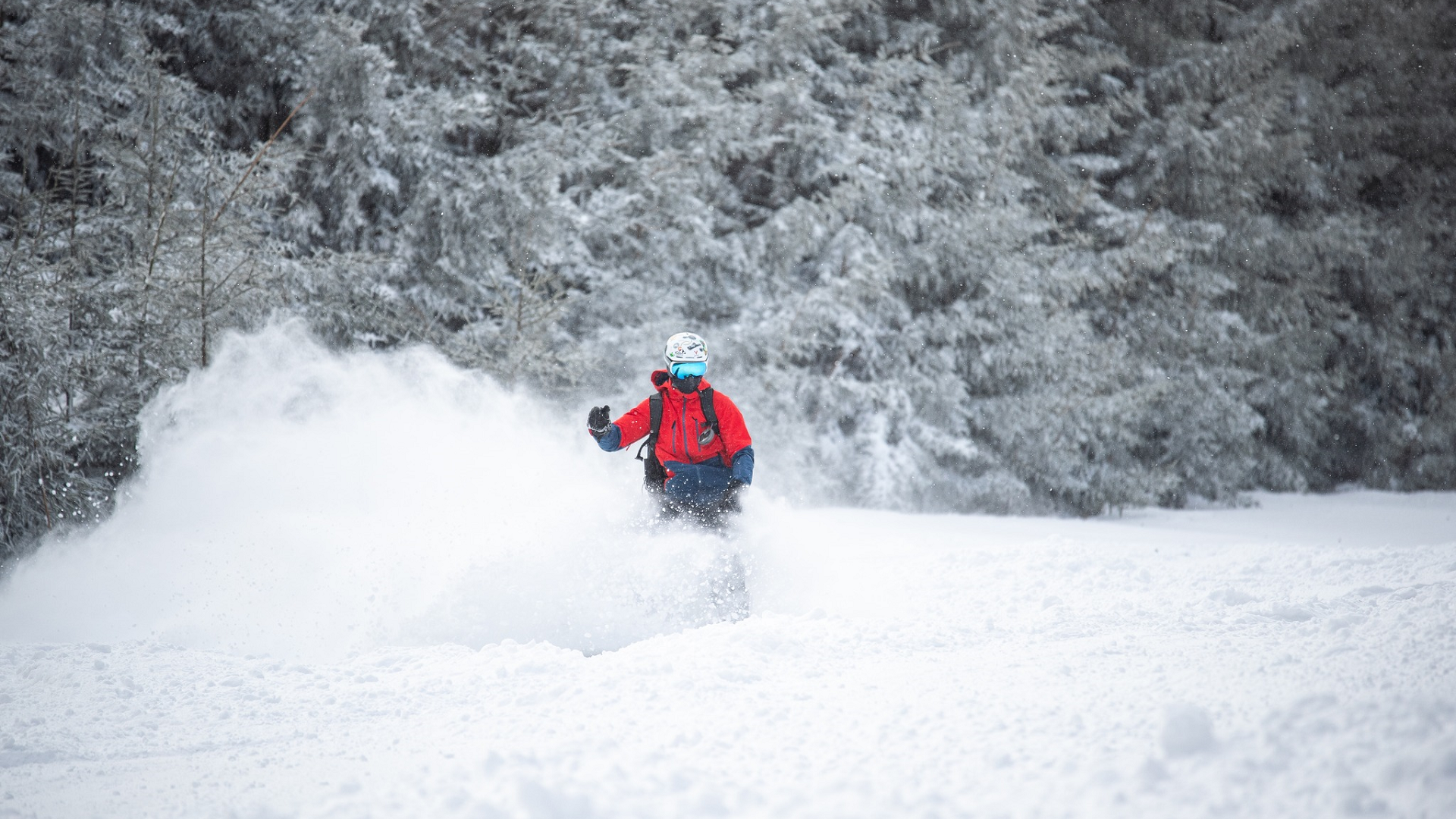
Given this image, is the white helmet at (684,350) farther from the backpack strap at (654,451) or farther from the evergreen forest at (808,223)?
the evergreen forest at (808,223)

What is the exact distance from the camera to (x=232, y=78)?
13.0 m

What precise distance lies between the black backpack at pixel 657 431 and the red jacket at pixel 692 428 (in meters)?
0.02

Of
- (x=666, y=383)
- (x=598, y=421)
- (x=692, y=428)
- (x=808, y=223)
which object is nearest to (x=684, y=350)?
(x=666, y=383)

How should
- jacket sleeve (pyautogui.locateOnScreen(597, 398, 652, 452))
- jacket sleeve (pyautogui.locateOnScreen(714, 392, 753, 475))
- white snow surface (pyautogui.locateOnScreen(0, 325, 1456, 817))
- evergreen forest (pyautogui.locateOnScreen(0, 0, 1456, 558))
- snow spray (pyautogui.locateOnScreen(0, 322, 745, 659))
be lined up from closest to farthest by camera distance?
white snow surface (pyautogui.locateOnScreen(0, 325, 1456, 817))
snow spray (pyautogui.locateOnScreen(0, 322, 745, 659))
jacket sleeve (pyautogui.locateOnScreen(714, 392, 753, 475))
jacket sleeve (pyautogui.locateOnScreen(597, 398, 652, 452))
evergreen forest (pyautogui.locateOnScreen(0, 0, 1456, 558))

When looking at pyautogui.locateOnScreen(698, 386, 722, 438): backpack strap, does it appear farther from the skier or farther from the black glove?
the black glove

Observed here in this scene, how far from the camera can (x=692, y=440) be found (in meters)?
6.41

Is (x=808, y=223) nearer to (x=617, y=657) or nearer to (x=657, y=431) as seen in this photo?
(x=657, y=431)

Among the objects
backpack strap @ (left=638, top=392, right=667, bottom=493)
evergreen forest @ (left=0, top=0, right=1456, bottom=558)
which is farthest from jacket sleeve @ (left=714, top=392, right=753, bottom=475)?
evergreen forest @ (left=0, top=0, right=1456, bottom=558)

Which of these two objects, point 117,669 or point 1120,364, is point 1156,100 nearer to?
point 1120,364

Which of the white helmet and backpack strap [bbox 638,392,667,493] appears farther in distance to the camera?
backpack strap [bbox 638,392,667,493]

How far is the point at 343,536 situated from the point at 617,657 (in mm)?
3553

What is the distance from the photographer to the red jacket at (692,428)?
6.38 metres

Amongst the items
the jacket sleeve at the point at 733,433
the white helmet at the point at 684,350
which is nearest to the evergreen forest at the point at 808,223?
the white helmet at the point at 684,350

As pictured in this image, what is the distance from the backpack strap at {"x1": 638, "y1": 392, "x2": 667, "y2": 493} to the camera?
6.47m
